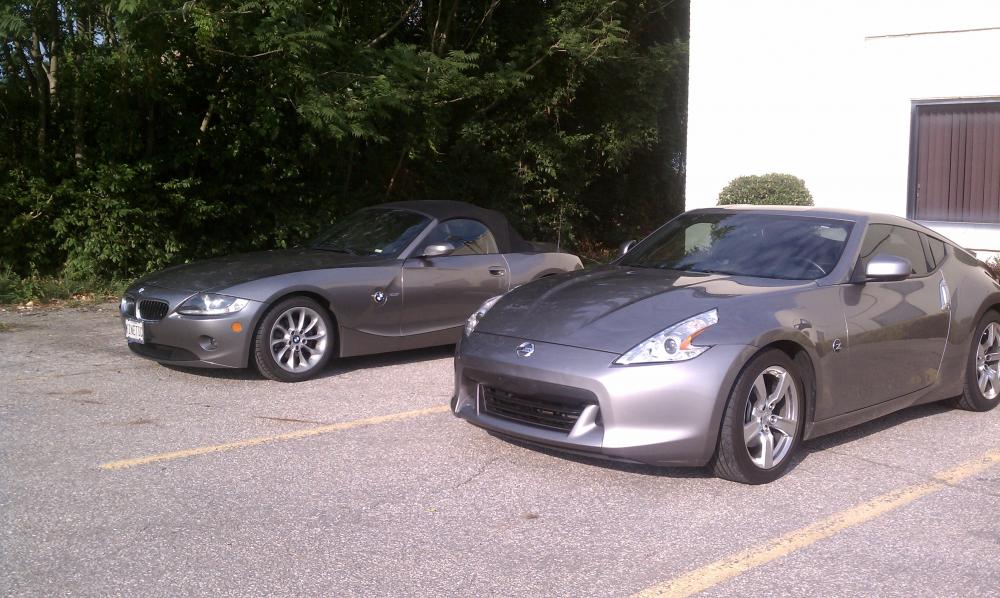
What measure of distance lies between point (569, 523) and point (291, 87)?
28.6 feet

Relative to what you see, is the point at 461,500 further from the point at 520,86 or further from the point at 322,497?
the point at 520,86

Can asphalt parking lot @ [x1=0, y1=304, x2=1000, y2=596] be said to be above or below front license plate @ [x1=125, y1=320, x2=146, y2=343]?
below

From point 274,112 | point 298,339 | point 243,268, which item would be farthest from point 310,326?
point 274,112

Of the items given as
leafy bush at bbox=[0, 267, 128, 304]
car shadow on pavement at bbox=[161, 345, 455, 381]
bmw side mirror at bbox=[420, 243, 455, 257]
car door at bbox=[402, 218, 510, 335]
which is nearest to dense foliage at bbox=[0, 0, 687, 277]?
leafy bush at bbox=[0, 267, 128, 304]

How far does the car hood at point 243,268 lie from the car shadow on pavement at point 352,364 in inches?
29.2

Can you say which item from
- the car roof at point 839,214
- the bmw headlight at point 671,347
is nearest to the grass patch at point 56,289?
the car roof at point 839,214

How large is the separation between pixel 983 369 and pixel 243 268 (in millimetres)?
5489

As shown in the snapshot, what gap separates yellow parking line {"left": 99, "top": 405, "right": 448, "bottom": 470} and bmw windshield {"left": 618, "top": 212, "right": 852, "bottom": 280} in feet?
5.76

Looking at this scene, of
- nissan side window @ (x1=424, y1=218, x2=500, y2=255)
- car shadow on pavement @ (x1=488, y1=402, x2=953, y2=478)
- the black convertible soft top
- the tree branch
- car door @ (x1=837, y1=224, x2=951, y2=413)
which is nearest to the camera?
car shadow on pavement @ (x1=488, y1=402, x2=953, y2=478)

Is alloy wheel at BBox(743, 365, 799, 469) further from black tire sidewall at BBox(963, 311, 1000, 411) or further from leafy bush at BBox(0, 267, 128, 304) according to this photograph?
leafy bush at BBox(0, 267, 128, 304)

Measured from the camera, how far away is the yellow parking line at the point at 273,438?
17.7ft

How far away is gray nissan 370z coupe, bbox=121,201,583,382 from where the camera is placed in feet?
23.9

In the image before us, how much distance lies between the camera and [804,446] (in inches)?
231

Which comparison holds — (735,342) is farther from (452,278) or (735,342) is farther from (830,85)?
(830,85)
